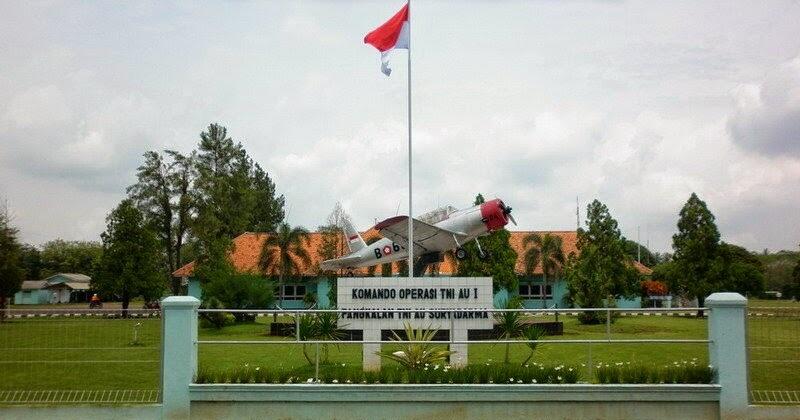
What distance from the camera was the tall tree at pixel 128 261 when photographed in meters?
44.7

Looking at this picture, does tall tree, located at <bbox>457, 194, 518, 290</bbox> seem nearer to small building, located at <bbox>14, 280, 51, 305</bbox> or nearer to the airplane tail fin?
the airplane tail fin

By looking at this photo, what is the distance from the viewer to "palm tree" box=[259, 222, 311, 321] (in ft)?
146

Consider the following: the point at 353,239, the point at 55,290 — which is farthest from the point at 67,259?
the point at 353,239

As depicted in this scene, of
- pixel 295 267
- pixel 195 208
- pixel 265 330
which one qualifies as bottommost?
pixel 265 330

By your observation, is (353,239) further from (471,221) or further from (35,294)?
(35,294)

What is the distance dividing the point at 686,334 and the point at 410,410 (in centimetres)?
1575

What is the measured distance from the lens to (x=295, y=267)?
45875mm

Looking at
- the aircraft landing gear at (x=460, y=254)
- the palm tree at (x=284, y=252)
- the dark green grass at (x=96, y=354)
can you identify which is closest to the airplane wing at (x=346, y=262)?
the aircraft landing gear at (x=460, y=254)

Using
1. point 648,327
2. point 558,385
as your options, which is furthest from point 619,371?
point 648,327

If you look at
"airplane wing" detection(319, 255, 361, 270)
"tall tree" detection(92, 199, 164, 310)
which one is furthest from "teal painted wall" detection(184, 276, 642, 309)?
"airplane wing" detection(319, 255, 361, 270)

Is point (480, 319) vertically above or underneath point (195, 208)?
underneath

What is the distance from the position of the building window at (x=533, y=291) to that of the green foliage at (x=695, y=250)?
9.62 meters

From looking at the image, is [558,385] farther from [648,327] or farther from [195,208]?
[195,208]

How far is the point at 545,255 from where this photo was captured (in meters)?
46.1
